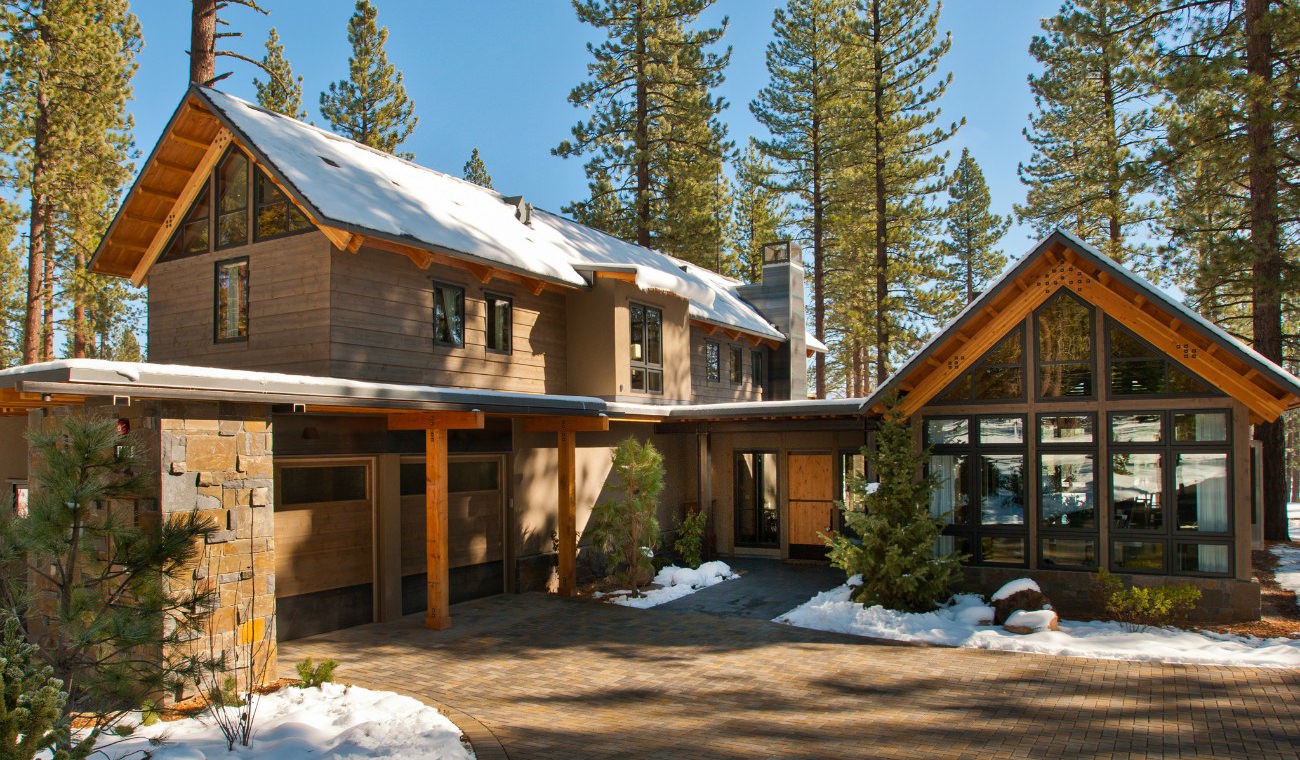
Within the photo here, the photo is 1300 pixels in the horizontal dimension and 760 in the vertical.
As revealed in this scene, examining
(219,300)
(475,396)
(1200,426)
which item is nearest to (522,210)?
(219,300)

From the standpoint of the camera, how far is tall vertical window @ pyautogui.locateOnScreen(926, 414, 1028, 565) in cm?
1107

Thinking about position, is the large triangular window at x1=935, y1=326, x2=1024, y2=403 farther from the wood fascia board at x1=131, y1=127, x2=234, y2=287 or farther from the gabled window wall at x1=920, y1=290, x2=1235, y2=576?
the wood fascia board at x1=131, y1=127, x2=234, y2=287

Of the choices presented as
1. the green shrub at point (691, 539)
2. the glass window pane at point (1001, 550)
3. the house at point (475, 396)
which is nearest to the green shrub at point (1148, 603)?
the house at point (475, 396)

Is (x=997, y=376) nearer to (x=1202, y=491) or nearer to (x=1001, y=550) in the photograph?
(x=1001, y=550)

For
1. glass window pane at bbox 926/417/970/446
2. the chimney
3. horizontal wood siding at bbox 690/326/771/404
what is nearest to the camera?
glass window pane at bbox 926/417/970/446

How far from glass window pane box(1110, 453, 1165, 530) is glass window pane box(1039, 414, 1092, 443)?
1.53ft

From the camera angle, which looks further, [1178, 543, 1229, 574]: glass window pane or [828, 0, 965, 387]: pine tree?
[828, 0, 965, 387]: pine tree

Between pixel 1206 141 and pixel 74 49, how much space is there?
25335 mm

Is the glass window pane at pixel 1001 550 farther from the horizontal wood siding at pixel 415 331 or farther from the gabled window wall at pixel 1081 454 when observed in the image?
the horizontal wood siding at pixel 415 331

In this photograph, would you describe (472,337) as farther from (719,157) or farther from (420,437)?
(719,157)

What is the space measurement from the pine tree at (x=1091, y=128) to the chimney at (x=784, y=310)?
6939mm

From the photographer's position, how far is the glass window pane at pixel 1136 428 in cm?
1041

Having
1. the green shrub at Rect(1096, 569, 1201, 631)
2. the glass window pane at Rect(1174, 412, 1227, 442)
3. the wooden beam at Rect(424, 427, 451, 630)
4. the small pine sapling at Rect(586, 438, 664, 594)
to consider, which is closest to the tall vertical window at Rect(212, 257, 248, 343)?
the wooden beam at Rect(424, 427, 451, 630)

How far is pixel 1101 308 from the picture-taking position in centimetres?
1066
